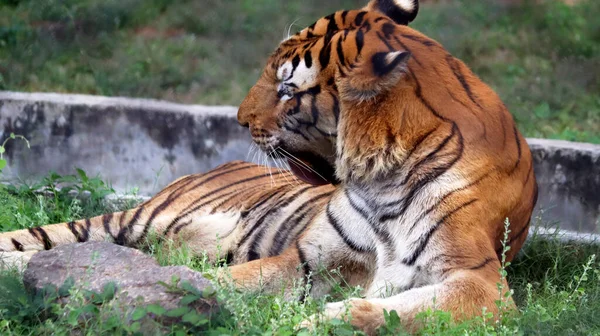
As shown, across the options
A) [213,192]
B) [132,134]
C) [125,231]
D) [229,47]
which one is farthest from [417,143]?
[229,47]

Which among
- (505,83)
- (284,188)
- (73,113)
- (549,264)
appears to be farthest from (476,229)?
(505,83)

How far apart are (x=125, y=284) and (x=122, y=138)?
235 cm

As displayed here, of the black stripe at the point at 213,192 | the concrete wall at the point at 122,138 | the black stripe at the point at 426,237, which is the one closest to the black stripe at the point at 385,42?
the black stripe at the point at 426,237

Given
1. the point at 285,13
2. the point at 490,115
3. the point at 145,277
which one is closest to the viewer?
the point at 145,277

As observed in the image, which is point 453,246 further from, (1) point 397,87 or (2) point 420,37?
(2) point 420,37

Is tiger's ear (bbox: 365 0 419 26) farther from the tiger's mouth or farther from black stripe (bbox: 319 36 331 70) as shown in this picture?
the tiger's mouth

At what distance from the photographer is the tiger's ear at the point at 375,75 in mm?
2967

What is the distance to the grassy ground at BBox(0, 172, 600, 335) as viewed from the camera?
253 centimetres

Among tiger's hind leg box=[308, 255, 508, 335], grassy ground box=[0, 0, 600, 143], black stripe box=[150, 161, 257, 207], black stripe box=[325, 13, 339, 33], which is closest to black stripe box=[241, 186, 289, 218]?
black stripe box=[150, 161, 257, 207]

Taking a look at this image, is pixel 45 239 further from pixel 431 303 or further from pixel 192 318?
pixel 431 303

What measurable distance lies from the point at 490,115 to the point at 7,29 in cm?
482

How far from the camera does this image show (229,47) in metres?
7.37

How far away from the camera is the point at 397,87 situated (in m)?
3.03

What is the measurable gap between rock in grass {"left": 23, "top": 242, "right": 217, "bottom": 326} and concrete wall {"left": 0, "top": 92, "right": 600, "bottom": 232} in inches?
80.3
